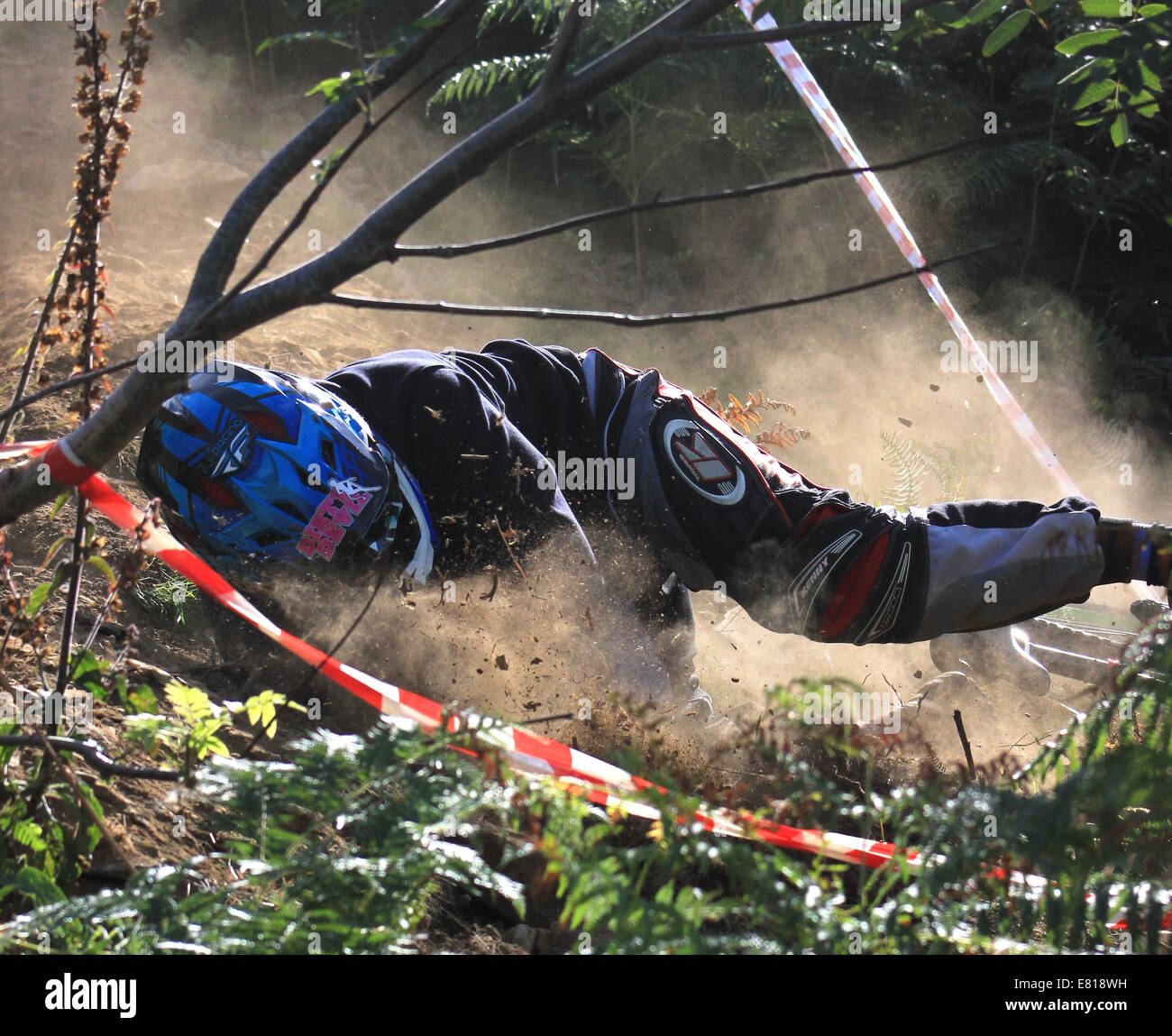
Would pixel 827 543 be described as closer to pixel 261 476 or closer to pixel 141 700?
pixel 261 476

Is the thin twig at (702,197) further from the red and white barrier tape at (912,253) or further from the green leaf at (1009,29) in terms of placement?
the red and white barrier tape at (912,253)

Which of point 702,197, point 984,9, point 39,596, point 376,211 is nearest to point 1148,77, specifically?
point 984,9

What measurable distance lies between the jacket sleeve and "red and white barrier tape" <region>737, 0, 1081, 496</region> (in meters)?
3.58

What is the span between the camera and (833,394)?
27.9 feet

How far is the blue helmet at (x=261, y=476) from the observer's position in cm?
339

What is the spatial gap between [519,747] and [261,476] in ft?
3.91

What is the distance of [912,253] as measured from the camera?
8.27m

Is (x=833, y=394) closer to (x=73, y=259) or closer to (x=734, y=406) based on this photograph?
(x=734, y=406)

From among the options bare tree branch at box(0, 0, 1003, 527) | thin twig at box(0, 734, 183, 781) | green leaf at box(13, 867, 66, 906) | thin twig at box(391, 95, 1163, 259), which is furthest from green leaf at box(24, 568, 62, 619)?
thin twig at box(391, 95, 1163, 259)

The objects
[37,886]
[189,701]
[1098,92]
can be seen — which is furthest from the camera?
[1098,92]

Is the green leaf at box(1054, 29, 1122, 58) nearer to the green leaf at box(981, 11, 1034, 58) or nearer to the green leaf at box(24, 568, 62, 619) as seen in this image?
the green leaf at box(981, 11, 1034, 58)

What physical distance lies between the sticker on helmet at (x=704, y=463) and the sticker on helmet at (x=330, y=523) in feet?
3.94
